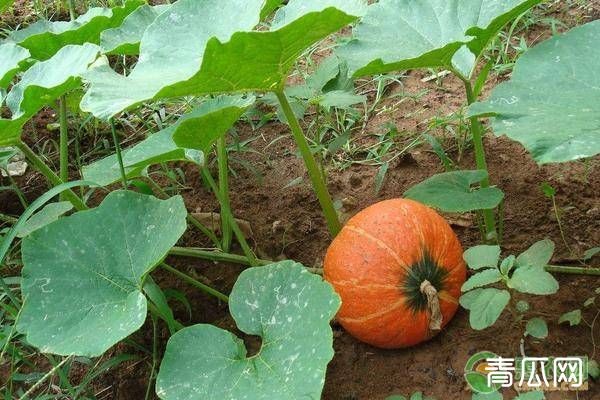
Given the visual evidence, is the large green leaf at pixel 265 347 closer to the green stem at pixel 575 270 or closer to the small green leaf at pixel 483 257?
the small green leaf at pixel 483 257

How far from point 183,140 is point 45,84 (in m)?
0.45

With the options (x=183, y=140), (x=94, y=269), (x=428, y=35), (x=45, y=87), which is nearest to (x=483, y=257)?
(x=428, y=35)

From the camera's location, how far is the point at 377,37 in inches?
83.4

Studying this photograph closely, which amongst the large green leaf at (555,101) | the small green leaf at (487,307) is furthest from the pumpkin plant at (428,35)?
the small green leaf at (487,307)

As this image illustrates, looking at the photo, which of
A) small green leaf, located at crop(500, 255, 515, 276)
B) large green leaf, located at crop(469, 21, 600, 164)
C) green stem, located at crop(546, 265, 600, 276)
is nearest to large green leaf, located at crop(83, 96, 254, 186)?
large green leaf, located at crop(469, 21, 600, 164)

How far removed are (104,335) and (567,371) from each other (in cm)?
113

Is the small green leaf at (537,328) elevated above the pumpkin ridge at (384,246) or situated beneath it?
situated beneath

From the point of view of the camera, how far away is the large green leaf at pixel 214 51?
1603 mm

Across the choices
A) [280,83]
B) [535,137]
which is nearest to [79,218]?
[280,83]

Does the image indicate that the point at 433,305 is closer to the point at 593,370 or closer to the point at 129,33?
the point at 593,370

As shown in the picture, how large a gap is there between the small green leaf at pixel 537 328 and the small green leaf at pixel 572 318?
0.44 feet

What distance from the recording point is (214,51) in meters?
1.59

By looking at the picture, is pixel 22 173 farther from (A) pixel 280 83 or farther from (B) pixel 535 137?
(B) pixel 535 137

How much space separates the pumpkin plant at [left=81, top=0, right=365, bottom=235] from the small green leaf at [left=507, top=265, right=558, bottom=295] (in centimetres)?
63
